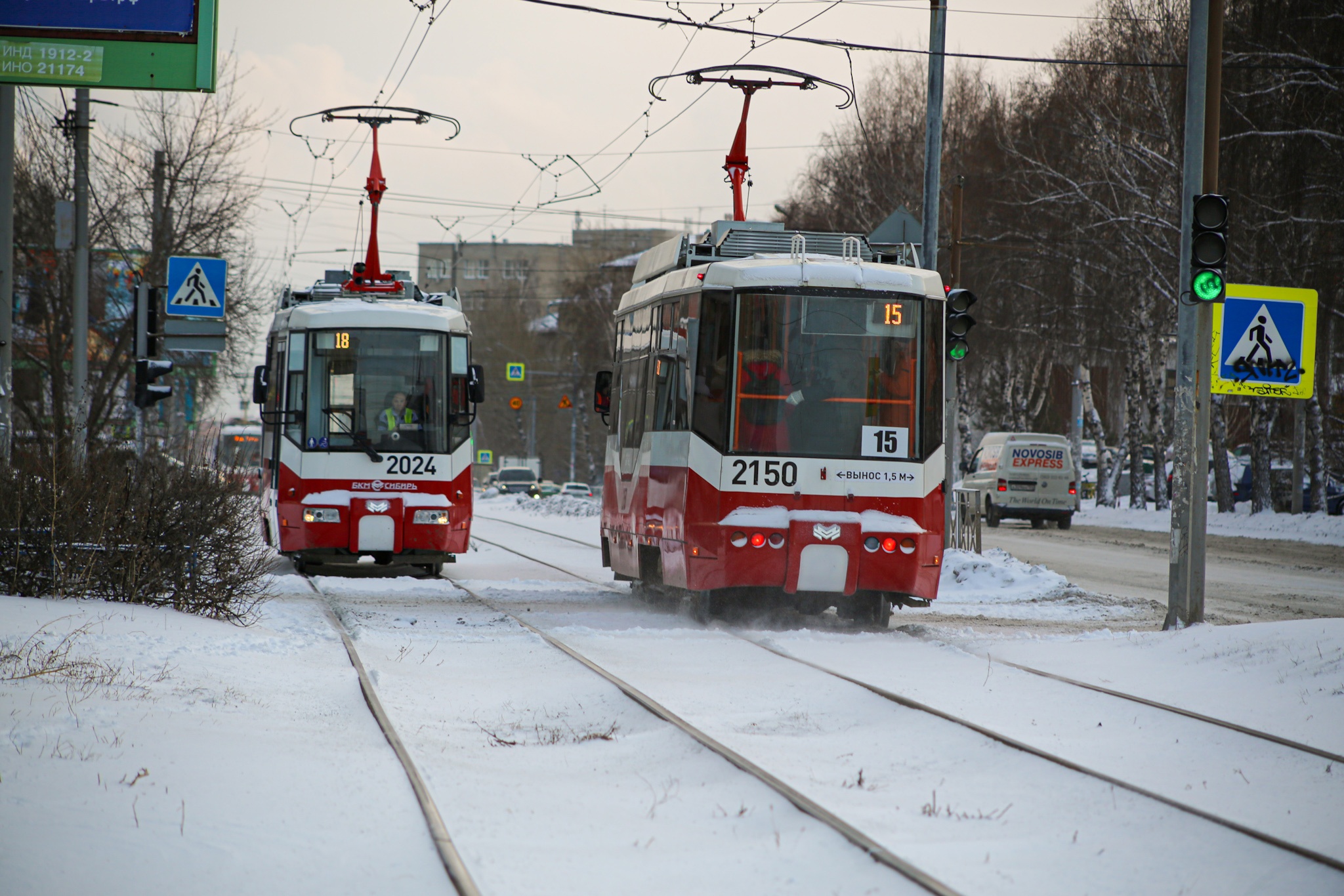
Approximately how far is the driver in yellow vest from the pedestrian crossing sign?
358 inches

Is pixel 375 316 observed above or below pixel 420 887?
above

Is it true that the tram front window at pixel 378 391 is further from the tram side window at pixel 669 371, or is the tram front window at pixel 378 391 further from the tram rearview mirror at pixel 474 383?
the tram side window at pixel 669 371

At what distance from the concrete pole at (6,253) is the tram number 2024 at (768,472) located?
6339 mm

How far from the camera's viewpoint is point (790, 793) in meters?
6.10

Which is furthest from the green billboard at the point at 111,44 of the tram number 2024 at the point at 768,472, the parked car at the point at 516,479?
the parked car at the point at 516,479

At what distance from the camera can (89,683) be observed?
314 inches

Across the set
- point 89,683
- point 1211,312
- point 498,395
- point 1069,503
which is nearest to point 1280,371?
point 1211,312

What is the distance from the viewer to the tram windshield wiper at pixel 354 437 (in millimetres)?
17000

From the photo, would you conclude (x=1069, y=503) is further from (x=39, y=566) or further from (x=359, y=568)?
(x=39, y=566)

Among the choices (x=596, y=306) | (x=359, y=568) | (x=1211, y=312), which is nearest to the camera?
(x=1211, y=312)

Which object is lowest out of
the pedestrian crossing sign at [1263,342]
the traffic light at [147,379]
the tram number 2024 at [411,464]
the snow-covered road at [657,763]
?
the snow-covered road at [657,763]

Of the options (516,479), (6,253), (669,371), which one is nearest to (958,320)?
(669,371)

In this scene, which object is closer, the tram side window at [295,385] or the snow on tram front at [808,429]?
the snow on tram front at [808,429]

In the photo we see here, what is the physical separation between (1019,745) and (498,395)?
277 ft
